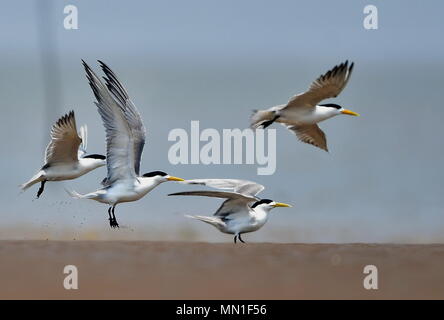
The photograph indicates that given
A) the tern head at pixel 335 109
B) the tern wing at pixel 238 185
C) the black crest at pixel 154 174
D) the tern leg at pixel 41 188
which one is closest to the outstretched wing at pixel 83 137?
the tern leg at pixel 41 188

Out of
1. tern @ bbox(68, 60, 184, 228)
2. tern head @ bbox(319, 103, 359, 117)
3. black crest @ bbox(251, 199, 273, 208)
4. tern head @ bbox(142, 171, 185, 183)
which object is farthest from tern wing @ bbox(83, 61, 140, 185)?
tern head @ bbox(319, 103, 359, 117)

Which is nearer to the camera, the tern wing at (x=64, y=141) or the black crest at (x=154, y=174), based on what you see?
the black crest at (x=154, y=174)

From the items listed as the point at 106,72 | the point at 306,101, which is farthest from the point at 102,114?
the point at 306,101

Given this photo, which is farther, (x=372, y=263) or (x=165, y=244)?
(x=165, y=244)

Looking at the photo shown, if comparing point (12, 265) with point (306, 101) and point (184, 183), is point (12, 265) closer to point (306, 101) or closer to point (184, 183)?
point (184, 183)

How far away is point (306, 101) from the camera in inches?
423

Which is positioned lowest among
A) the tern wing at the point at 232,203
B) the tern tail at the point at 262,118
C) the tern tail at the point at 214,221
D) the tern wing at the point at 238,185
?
the tern tail at the point at 214,221

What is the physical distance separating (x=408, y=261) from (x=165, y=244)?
227 centimetres

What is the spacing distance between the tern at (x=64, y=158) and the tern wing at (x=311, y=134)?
2089mm

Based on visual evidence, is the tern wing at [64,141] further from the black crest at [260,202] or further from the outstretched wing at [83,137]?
the black crest at [260,202]

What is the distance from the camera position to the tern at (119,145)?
31.0 feet

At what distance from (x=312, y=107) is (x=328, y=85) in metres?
0.41

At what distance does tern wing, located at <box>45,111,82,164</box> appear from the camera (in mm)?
10891

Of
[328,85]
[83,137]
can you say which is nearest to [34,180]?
[83,137]
